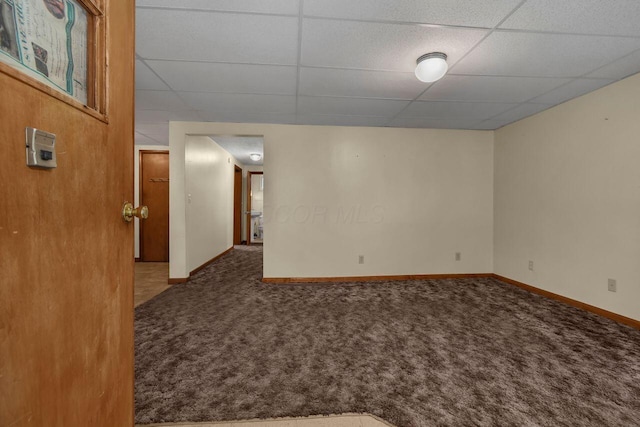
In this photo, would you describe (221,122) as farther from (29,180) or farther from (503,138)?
(503,138)

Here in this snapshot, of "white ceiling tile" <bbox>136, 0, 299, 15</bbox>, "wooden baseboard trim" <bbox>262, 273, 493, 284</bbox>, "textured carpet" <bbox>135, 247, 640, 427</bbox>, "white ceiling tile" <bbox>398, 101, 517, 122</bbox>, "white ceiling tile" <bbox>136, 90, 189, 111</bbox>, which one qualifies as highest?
"white ceiling tile" <bbox>398, 101, 517, 122</bbox>

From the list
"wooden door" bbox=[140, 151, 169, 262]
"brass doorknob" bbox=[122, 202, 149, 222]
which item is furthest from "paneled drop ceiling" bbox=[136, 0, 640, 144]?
"wooden door" bbox=[140, 151, 169, 262]

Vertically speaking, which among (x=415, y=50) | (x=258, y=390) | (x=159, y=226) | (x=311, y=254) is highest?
(x=415, y=50)

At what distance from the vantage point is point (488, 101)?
9.56 feet

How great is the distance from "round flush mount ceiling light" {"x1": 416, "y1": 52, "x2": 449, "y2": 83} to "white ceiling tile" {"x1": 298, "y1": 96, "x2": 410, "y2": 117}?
2.77 ft

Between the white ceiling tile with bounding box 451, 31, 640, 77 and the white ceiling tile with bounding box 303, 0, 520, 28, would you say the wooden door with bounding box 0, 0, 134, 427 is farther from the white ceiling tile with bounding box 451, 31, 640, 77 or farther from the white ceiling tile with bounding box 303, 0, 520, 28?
the white ceiling tile with bounding box 451, 31, 640, 77

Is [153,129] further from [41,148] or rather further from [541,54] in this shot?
[541,54]

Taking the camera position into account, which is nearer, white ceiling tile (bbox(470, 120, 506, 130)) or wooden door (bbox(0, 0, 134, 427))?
wooden door (bbox(0, 0, 134, 427))

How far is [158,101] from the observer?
2947mm

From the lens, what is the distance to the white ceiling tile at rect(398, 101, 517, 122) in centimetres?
300

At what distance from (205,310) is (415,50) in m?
3.08

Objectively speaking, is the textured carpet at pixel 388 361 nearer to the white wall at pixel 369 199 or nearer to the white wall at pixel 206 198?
the white wall at pixel 369 199

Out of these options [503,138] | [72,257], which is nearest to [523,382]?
[72,257]

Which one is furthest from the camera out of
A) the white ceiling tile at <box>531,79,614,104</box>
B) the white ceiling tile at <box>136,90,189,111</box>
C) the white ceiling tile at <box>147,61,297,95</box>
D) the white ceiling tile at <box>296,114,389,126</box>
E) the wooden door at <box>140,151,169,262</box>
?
the wooden door at <box>140,151,169,262</box>
